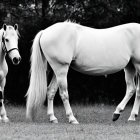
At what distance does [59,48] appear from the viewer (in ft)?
33.5

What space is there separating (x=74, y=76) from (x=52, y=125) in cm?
575

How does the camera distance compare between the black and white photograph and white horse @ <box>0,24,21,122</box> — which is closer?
the black and white photograph

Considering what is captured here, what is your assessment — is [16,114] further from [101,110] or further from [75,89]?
[75,89]

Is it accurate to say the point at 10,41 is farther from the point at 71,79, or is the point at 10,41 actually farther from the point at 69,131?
the point at 71,79

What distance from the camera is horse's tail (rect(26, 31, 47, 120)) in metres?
10.2

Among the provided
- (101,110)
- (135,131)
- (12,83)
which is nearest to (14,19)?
(12,83)

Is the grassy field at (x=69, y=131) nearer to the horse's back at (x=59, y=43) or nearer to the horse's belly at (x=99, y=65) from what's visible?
the horse's belly at (x=99, y=65)

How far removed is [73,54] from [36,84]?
91 centimetres

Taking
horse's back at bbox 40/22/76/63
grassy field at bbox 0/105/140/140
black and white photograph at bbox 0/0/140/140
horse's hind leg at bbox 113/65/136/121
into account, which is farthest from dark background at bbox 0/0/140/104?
horse's back at bbox 40/22/76/63

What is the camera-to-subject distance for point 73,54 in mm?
10375

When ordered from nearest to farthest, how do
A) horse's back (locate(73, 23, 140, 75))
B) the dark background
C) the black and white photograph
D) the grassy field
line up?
the grassy field
the black and white photograph
horse's back (locate(73, 23, 140, 75))
the dark background

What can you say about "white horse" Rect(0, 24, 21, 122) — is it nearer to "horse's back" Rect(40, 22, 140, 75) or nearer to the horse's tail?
the horse's tail

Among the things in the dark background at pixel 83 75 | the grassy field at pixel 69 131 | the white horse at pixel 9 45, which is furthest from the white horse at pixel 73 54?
the dark background at pixel 83 75

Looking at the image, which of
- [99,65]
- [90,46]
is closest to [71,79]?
[99,65]
